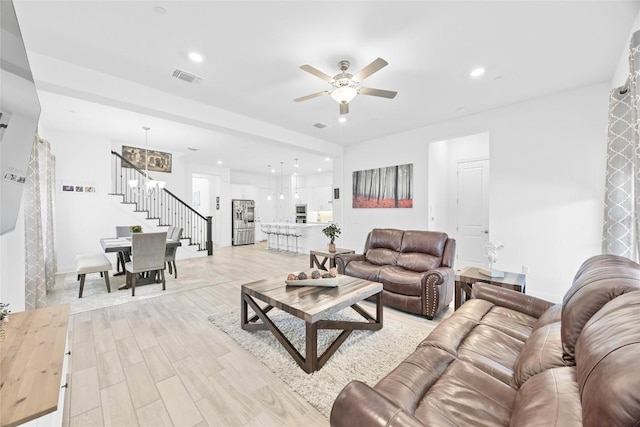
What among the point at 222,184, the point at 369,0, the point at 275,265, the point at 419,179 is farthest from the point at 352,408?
the point at 222,184

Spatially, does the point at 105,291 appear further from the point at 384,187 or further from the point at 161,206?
the point at 384,187

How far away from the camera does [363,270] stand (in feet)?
11.6

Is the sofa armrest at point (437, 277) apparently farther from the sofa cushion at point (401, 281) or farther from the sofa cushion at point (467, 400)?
the sofa cushion at point (467, 400)

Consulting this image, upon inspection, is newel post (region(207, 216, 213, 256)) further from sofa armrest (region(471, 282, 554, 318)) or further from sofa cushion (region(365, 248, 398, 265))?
sofa armrest (region(471, 282, 554, 318))

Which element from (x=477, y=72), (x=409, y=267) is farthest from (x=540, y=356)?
(x=477, y=72)

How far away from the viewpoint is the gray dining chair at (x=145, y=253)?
3.84m

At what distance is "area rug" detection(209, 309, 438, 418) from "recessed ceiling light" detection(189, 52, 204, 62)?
2884mm

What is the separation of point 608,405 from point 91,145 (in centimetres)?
793

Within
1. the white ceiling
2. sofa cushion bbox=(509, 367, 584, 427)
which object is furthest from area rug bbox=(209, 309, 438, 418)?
the white ceiling

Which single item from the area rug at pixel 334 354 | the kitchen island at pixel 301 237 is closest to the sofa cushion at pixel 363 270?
the area rug at pixel 334 354


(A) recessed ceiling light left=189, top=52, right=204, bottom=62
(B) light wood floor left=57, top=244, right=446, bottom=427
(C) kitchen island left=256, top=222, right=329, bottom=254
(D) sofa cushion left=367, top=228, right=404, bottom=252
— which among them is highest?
(A) recessed ceiling light left=189, top=52, right=204, bottom=62

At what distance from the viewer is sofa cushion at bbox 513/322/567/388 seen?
1.18 m

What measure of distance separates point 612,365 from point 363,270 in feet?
9.52

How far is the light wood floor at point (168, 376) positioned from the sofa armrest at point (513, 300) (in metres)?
0.89
